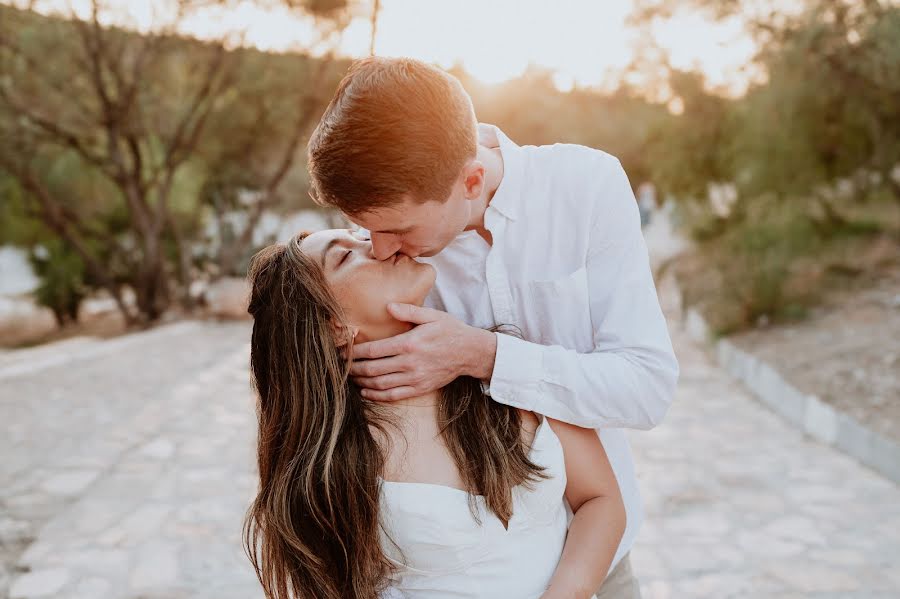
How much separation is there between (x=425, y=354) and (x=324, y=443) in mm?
278

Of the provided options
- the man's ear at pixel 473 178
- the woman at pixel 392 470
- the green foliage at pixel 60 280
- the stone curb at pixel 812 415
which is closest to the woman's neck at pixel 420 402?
the woman at pixel 392 470

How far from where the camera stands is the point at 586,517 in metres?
1.57

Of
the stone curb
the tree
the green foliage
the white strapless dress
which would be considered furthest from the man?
the green foliage

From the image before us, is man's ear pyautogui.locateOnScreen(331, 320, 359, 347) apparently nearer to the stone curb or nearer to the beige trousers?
the beige trousers

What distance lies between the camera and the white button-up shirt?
5.07 feet

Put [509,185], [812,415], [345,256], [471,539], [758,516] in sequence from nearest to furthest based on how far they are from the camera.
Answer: [471,539]
[345,256]
[509,185]
[758,516]
[812,415]

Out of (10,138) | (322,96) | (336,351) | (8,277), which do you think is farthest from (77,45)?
(8,277)

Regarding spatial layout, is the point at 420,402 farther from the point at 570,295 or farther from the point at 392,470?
the point at 570,295

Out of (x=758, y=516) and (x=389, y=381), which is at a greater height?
(x=389, y=381)

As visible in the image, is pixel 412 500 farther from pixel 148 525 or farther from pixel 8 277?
pixel 8 277

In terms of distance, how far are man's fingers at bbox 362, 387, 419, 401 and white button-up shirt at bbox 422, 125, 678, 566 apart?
6.3 inches

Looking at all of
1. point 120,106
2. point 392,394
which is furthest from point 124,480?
point 120,106

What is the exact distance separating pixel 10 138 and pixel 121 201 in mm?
5907

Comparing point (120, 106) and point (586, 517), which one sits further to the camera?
point (120, 106)
